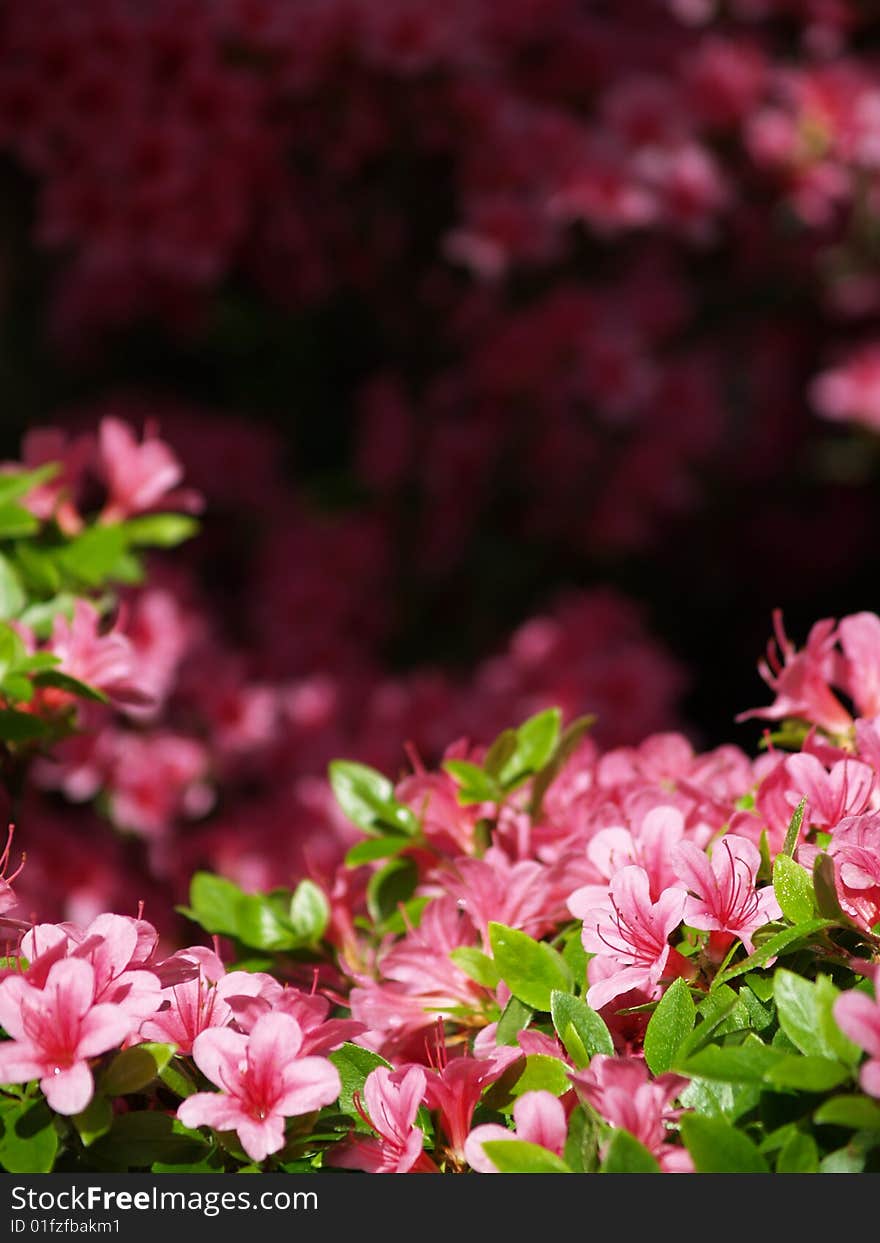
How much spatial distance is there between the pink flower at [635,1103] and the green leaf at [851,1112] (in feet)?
0.27

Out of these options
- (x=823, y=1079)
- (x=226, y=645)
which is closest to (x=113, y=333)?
(x=226, y=645)

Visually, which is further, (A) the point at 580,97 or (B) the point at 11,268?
(B) the point at 11,268

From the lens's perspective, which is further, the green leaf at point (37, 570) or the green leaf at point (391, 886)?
the green leaf at point (37, 570)

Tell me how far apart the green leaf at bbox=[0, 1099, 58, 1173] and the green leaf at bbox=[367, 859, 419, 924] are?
0.40m

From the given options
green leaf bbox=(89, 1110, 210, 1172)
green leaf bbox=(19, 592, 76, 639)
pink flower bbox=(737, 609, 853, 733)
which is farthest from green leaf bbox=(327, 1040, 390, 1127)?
green leaf bbox=(19, 592, 76, 639)

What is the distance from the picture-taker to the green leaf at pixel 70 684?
3.68 ft

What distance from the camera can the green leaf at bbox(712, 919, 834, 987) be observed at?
81 centimetres

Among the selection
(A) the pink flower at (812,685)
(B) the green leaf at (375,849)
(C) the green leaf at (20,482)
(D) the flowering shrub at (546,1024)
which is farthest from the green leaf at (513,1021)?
(C) the green leaf at (20,482)

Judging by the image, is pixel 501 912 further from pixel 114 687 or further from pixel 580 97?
pixel 580 97

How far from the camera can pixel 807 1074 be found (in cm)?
73

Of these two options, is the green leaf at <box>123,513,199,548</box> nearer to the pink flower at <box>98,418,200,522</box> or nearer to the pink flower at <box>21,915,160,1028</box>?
the pink flower at <box>98,418,200,522</box>

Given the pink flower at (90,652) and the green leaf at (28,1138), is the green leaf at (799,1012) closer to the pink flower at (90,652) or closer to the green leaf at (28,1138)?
the green leaf at (28,1138)

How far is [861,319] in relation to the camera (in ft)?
11.2

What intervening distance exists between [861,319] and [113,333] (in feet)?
5.73
